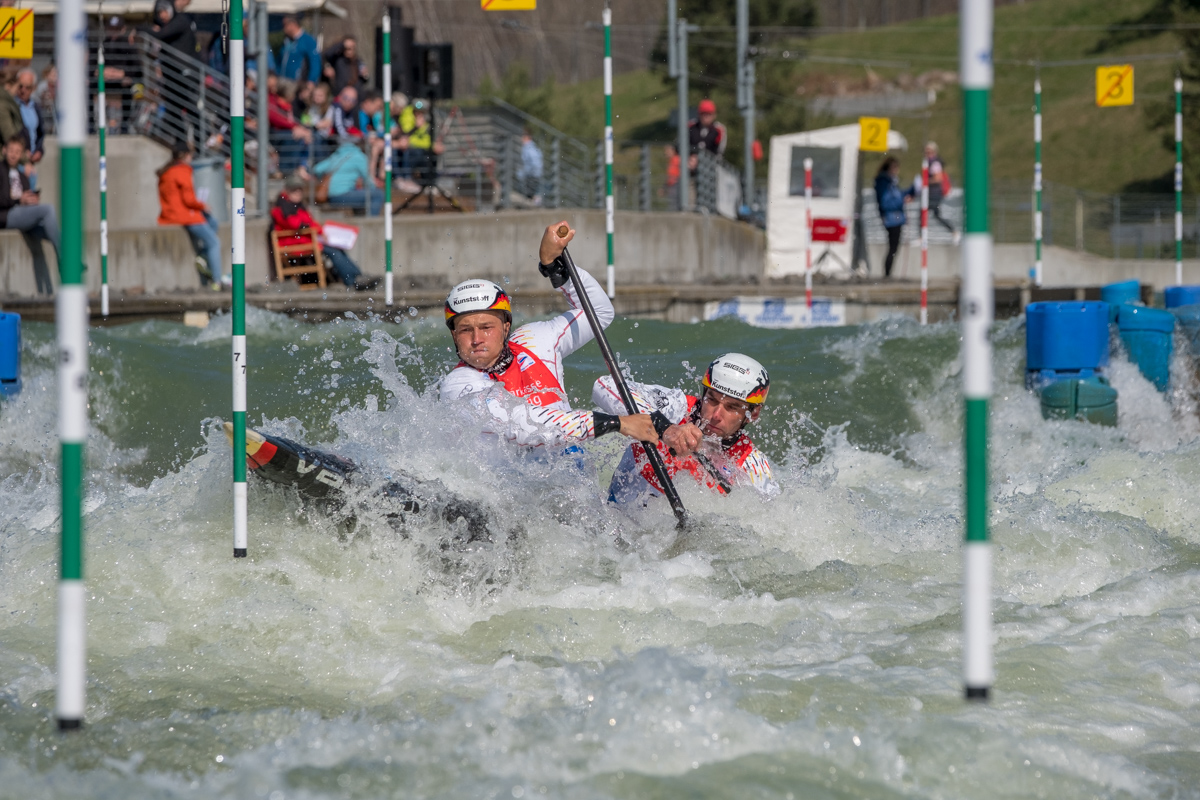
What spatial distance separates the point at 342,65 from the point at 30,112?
13.9 ft

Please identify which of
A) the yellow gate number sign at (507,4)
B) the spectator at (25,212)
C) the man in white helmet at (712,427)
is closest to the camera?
the man in white helmet at (712,427)

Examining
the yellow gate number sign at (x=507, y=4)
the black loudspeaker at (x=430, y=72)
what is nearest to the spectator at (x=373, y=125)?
the black loudspeaker at (x=430, y=72)

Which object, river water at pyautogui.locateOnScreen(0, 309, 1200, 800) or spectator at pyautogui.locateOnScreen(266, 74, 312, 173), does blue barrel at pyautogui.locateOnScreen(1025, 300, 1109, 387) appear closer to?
river water at pyautogui.locateOnScreen(0, 309, 1200, 800)

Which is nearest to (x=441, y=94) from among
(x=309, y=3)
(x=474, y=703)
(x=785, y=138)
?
(x=309, y=3)

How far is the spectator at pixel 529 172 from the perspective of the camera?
17.8 m

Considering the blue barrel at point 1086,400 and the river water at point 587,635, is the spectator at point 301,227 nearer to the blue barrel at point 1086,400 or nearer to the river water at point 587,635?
the river water at point 587,635

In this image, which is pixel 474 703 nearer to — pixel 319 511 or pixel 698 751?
pixel 698 751

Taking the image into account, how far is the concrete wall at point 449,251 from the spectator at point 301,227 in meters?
0.52

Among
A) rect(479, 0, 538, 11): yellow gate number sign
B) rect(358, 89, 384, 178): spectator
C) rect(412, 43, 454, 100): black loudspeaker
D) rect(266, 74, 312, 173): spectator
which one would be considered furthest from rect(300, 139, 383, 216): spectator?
rect(479, 0, 538, 11): yellow gate number sign

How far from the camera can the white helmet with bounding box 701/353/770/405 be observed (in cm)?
580

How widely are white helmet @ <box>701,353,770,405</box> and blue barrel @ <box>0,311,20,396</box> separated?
502 cm

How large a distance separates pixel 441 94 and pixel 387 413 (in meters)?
11.4

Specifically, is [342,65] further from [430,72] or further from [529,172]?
[529,172]

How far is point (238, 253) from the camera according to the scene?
502 cm
